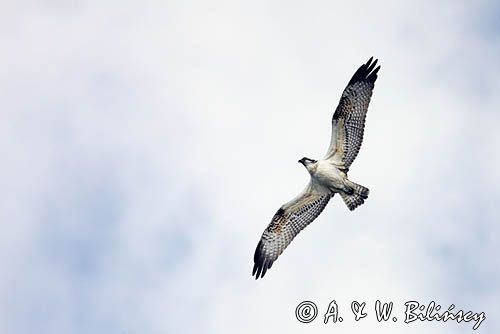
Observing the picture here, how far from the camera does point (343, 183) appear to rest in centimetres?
2128

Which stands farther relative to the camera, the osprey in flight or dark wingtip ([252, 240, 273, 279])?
dark wingtip ([252, 240, 273, 279])

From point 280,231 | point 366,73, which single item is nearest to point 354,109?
point 366,73

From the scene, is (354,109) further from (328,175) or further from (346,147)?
(328,175)

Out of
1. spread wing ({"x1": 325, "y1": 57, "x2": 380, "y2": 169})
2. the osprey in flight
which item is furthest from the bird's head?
spread wing ({"x1": 325, "y1": 57, "x2": 380, "y2": 169})

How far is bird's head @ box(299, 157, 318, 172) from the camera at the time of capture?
21531mm

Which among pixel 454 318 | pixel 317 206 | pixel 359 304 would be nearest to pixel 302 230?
pixel 317 206

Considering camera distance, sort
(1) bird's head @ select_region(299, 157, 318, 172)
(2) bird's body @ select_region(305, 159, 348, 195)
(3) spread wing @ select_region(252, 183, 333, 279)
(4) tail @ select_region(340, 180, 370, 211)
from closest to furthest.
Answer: (4) tail @ select_region(340, 180, 370, 211), (2) bird's body @ select_region(305, 159, 348, 195), (1) bird's head @ select_region(299, 157, 318, 172), (3) spread wing @ select_region(252, 183, 333, 279)

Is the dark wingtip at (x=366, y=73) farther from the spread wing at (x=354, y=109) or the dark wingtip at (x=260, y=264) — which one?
the dark wingtip at (x=260, y=264)

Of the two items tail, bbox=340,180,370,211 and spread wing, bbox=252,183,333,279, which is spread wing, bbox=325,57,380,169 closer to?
tail, bbox=340,180,370,211

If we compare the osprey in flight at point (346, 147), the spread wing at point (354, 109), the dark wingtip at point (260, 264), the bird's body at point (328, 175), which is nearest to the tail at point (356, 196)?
the osprey in flight at point (346, 147)

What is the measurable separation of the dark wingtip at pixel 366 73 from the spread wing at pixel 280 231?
3.30m

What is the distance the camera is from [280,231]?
22375mm

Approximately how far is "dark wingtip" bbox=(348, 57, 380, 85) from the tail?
8.23 feet

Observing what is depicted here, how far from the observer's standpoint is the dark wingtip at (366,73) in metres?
21.2
